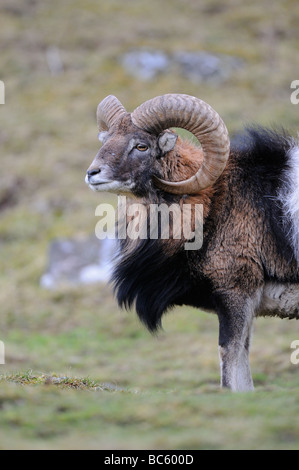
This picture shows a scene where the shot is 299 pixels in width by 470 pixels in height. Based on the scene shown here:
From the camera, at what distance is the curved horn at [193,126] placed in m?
10.9

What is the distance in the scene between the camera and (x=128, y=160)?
10.9m

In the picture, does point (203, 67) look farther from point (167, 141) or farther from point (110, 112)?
point (167, 141)

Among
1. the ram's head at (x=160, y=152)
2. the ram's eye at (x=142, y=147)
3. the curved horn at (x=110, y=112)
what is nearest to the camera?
the ram's head at (x=160, y=152)

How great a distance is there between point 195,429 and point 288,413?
1148 mm

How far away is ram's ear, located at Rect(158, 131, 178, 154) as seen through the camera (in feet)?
36.8

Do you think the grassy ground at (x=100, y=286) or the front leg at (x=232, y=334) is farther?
the front leg at (x=232, y=334)

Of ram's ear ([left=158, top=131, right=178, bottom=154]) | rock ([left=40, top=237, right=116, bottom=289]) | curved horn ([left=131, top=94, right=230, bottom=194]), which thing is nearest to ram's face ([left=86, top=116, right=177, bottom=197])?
ram's ear ([left=158, top=131, right=178, bottom=154])

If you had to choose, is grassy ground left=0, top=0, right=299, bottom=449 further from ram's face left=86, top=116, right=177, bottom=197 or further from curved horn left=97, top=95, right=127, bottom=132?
curved horn left=97, top=95, right=127, bottom=132

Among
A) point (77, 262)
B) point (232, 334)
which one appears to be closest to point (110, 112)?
point (232, 334)

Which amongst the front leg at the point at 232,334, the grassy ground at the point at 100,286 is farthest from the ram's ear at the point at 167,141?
the grassy ground at the point at 100,286

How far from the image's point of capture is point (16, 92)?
40750mm

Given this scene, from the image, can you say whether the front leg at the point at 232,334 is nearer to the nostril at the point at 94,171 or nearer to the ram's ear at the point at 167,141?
the ram's ear at the point at 167,141

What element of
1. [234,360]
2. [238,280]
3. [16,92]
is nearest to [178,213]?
[238,280]

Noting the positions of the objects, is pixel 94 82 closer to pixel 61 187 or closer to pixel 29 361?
pixel 61 187
